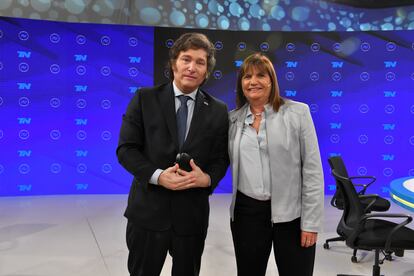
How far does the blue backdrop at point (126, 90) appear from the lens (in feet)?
18.3

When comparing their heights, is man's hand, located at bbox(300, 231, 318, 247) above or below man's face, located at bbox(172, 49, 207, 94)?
below

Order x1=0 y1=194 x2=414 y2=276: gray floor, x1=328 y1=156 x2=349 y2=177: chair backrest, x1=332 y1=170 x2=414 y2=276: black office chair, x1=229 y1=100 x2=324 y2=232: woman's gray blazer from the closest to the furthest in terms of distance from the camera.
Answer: x1=229 y1=100 x2=324 y2=232: woman's gray blazer, x1=332 y1=170 x2=414 y2=276: black office chair, x1=0 y1=194 x2=414 y2=276: gray floor, x1=328 y1=156 x2=349 y2=177: chair backrest

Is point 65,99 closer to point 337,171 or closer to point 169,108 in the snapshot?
point 337,171

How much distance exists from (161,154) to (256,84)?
53 centimetres

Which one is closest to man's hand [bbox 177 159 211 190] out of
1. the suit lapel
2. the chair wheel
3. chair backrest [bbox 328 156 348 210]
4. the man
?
the man

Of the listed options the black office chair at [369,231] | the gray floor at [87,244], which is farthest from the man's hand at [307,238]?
the gray floor at [87,244]

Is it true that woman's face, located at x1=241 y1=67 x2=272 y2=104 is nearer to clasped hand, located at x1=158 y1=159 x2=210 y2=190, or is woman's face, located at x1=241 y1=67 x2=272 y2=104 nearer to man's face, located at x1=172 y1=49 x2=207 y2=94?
man's face, located at x1=172 y1=49 x2=207 y2=94

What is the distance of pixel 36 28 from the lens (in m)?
5.55

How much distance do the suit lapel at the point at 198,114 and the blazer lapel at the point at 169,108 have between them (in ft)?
0.22

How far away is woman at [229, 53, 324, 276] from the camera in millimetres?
1878

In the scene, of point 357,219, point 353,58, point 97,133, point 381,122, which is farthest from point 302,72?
point 357,219

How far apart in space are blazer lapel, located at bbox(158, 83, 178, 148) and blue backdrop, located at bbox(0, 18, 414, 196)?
4095 millimetres

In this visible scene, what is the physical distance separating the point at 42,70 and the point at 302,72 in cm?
358

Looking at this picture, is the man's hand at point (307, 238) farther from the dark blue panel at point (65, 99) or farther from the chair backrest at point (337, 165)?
the dark blue panel at point (65, 99)
